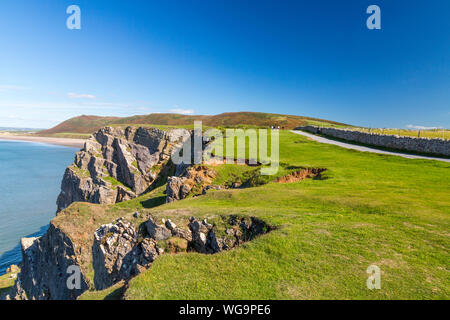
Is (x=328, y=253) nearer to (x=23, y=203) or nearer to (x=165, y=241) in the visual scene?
(x=165, y=241)

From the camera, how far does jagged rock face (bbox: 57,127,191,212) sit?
53812mm

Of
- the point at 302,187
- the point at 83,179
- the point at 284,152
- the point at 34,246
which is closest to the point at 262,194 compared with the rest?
the point at 302,187

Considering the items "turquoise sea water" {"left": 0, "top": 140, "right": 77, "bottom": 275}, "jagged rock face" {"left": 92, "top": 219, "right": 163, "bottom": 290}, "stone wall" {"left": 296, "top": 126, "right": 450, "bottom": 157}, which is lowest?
"turquoise sea water" {"left": 0, "top": 140, "right": 77, "bottom": 275}

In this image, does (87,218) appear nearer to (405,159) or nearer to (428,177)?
(428,177)

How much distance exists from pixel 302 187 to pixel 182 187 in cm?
1582

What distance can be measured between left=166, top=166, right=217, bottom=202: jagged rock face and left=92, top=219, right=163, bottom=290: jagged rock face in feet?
38.2

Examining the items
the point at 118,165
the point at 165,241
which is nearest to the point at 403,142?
the point at 165,241

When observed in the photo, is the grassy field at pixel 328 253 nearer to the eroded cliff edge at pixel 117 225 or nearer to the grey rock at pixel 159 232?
the grey rock at pixel 159 232

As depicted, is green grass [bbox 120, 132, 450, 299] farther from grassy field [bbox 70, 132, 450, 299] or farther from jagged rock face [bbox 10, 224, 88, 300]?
jagged rock face [bbox 10, 224, 88, 300]

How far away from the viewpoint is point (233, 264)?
8461 mm

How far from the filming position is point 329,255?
8.32 m

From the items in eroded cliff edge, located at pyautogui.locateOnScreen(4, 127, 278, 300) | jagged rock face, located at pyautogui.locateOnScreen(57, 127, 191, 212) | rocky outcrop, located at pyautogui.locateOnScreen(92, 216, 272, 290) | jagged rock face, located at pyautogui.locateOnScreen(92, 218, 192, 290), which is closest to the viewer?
rocky outcrop, located at pyautogui.locateOnScreen(92, 216, 272, 290)

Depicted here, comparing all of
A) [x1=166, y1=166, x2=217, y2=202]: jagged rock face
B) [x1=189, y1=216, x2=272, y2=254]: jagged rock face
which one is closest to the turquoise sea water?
[x1=166, y1=166, x2=217, y2=202]: jagged rock face

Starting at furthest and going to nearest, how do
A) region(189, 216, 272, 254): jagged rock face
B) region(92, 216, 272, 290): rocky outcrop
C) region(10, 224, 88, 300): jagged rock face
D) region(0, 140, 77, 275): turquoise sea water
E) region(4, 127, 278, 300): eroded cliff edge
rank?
region(0, 140, 77, 275): turquoise sea water < region(10, 224, 88, 300): jagged rock face < region(4, 127, 278, 300): eroded cliff edge < region(92, 216, 272, 290): rocky outcrop < region(189, 216, 272, 254): jagged rock face
